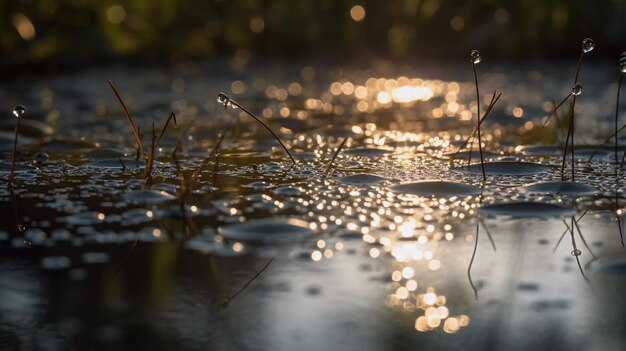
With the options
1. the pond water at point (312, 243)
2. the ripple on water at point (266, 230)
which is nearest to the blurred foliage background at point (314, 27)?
the pond water at point (312, 243)

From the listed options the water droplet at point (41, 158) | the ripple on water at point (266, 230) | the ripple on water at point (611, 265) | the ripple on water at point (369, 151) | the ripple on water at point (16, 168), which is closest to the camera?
the ripple on water at point (611, 265)

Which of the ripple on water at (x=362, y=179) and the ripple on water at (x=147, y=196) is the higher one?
the ripple on water at (x=362, y=179)

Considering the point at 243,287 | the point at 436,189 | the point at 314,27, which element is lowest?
the point at 243,287

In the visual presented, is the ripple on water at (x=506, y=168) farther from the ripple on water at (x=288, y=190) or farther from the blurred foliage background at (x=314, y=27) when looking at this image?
the blurred foliage background at (x=314, y=27)

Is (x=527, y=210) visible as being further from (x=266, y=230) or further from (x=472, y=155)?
(x=472, y=155)

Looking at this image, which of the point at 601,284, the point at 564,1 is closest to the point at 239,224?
the point at 601,284

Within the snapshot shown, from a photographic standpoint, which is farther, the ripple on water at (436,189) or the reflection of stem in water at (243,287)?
the ripple on water at (436,189)

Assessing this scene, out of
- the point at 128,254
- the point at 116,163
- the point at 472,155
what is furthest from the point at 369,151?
the point at 128,254

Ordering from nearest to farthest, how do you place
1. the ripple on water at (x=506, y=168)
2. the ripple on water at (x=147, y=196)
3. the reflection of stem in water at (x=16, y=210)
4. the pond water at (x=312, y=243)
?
the pond water at (x=312, y=243), the reflection of stem in water at (x=16, y=210), the ripple on water at (x=147, y=196), the ripple on water at (x=506, y=168)
